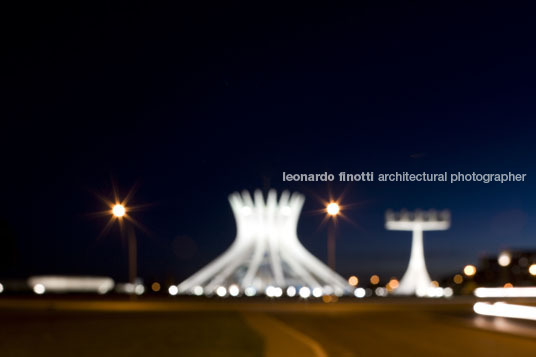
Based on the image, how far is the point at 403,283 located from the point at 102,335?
63.9m

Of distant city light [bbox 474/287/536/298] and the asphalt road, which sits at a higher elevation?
distant city light [bbox 474/287/536/298]

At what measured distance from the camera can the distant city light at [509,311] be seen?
3356 centimetres

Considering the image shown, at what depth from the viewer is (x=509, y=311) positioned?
34906 mm

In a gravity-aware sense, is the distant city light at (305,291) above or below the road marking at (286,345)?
above

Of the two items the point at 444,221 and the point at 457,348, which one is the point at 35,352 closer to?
the point at 457,348

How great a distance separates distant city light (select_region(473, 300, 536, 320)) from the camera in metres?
33.6

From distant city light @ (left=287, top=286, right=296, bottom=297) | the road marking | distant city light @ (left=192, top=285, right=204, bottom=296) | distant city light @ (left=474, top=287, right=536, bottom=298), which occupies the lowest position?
the road marking

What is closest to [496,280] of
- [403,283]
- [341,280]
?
[403,283]

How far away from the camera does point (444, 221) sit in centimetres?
7688

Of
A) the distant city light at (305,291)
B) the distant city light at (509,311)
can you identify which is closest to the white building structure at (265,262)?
the distant city light at (305,291)

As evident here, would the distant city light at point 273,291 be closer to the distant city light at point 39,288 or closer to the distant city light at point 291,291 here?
the distant city light at point 291,291

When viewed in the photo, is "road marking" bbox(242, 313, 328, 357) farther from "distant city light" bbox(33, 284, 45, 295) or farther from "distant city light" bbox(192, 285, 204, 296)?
"distant city light" bbox(33, 284, 45, 295)

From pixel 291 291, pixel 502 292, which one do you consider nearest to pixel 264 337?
pixel 502 292

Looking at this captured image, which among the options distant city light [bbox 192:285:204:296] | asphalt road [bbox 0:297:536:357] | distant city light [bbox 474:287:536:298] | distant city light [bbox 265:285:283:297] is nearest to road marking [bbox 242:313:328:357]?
asphalt road [bbox 0:297:536:357]
